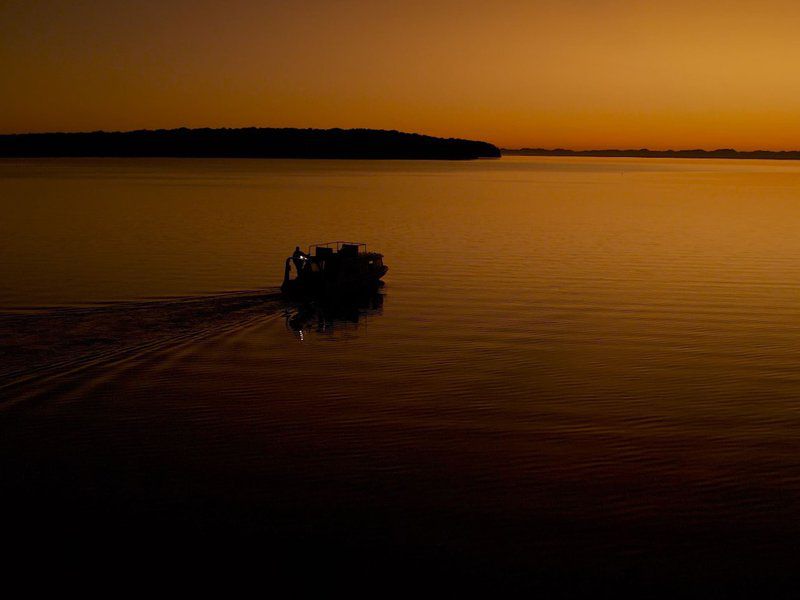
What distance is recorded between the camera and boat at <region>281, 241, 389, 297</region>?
31562 mm

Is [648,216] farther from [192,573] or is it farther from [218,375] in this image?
[192,573]

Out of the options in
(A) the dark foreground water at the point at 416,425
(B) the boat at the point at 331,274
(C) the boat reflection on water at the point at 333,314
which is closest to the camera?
(A) the dark foreground water at the point at 416,425

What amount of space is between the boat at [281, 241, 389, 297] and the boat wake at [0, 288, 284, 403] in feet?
3.71

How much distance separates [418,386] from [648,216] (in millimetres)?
65944

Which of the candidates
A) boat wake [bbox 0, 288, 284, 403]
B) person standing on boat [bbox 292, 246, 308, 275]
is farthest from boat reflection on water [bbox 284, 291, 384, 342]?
person standing on boat [bbox 292, 246, 308, 275]

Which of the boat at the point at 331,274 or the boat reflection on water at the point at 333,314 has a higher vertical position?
the boat at the point at 331,274

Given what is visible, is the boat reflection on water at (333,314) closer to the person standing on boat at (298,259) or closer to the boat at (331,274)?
the boat at (331,274)

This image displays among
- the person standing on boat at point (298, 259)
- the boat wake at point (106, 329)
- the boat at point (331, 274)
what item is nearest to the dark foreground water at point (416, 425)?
the boat wake at point (106, 329)

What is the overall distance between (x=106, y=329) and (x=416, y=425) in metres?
11.9

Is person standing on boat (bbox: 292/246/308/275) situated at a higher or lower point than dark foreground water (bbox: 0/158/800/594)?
higher

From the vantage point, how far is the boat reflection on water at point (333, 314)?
26.3 meters

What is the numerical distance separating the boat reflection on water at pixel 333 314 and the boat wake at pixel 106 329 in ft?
3.30

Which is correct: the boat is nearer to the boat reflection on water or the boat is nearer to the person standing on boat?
the person standing on boat

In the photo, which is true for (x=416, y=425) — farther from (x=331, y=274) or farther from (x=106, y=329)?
(x=331, y=274)
